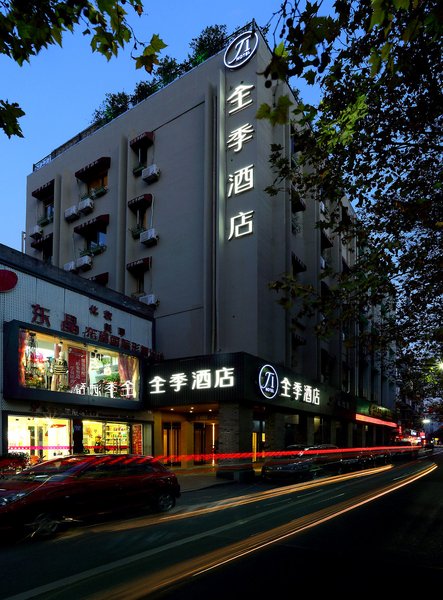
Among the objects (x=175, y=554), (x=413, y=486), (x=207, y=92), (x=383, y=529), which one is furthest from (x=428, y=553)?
(x=207, y=92)

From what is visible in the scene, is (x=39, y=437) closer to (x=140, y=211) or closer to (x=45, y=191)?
(x=140, y=211)

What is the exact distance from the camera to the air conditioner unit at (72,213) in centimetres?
3584

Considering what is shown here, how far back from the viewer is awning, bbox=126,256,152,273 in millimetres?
31281

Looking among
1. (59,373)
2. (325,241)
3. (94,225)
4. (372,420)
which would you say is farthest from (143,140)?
(372,420)

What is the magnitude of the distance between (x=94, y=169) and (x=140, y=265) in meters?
8.53

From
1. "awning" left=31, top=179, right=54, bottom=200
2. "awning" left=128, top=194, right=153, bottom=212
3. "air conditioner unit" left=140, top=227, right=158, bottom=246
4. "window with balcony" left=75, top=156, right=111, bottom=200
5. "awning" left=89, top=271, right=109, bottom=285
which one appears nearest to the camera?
Result: "air conditioner unit" left=140, top=227, right=158, bottom=246

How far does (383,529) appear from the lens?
9914mm

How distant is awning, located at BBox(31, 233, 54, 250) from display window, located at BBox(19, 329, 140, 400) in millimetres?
16088

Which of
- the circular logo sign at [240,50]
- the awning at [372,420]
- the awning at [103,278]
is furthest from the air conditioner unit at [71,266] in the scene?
the awning at [372,420]

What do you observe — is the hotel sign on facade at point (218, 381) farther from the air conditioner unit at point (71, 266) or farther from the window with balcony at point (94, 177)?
the window with balcony at point (94, 177)

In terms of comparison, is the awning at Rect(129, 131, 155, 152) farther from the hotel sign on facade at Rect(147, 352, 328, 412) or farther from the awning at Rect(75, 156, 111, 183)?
the hotel sign on facade at Rect(147, 352, 328, 412)

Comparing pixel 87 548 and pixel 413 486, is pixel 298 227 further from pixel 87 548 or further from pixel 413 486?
pixel 87 548

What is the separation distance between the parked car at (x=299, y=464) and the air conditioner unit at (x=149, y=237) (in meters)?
14.4

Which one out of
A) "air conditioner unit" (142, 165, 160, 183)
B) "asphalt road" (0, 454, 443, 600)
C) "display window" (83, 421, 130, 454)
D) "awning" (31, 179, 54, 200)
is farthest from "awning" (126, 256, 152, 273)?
"asphalt road" (0, 454, 443, 600)
